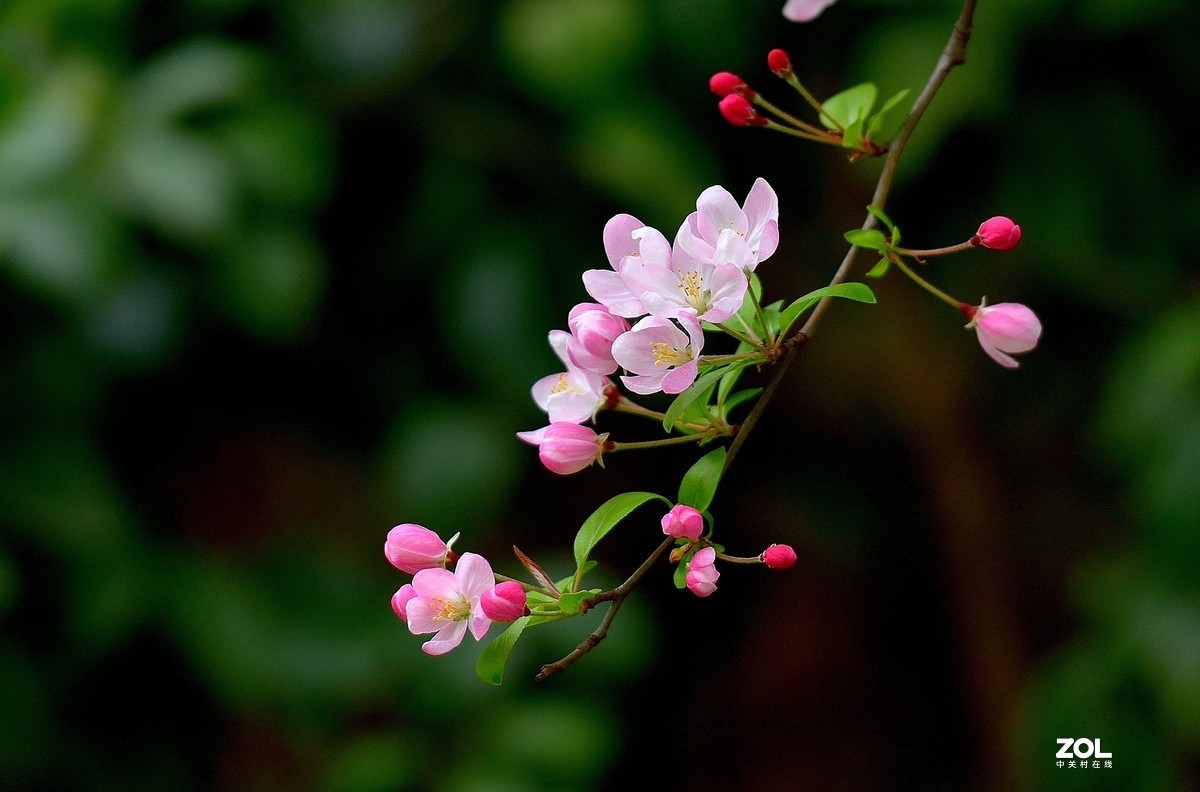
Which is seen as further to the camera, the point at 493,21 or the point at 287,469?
the point at 287,469

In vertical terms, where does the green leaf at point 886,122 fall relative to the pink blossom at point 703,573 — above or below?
above

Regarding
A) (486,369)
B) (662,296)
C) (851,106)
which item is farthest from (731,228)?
(486,369)

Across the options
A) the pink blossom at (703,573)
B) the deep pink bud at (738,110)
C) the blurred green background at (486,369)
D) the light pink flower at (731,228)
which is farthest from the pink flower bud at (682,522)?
the blurred green background at (486,369)

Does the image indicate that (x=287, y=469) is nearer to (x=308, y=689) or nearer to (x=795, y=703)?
(x=308, y=689)

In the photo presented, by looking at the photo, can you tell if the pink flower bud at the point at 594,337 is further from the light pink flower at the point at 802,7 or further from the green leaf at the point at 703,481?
the light pink flower at the point at 802,7

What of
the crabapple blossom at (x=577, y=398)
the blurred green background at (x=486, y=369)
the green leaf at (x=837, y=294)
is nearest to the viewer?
the green leaf at (x=837, y=294)

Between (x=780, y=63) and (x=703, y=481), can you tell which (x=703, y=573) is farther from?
(x=780, y=63)

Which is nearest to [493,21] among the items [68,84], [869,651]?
[68,84]
